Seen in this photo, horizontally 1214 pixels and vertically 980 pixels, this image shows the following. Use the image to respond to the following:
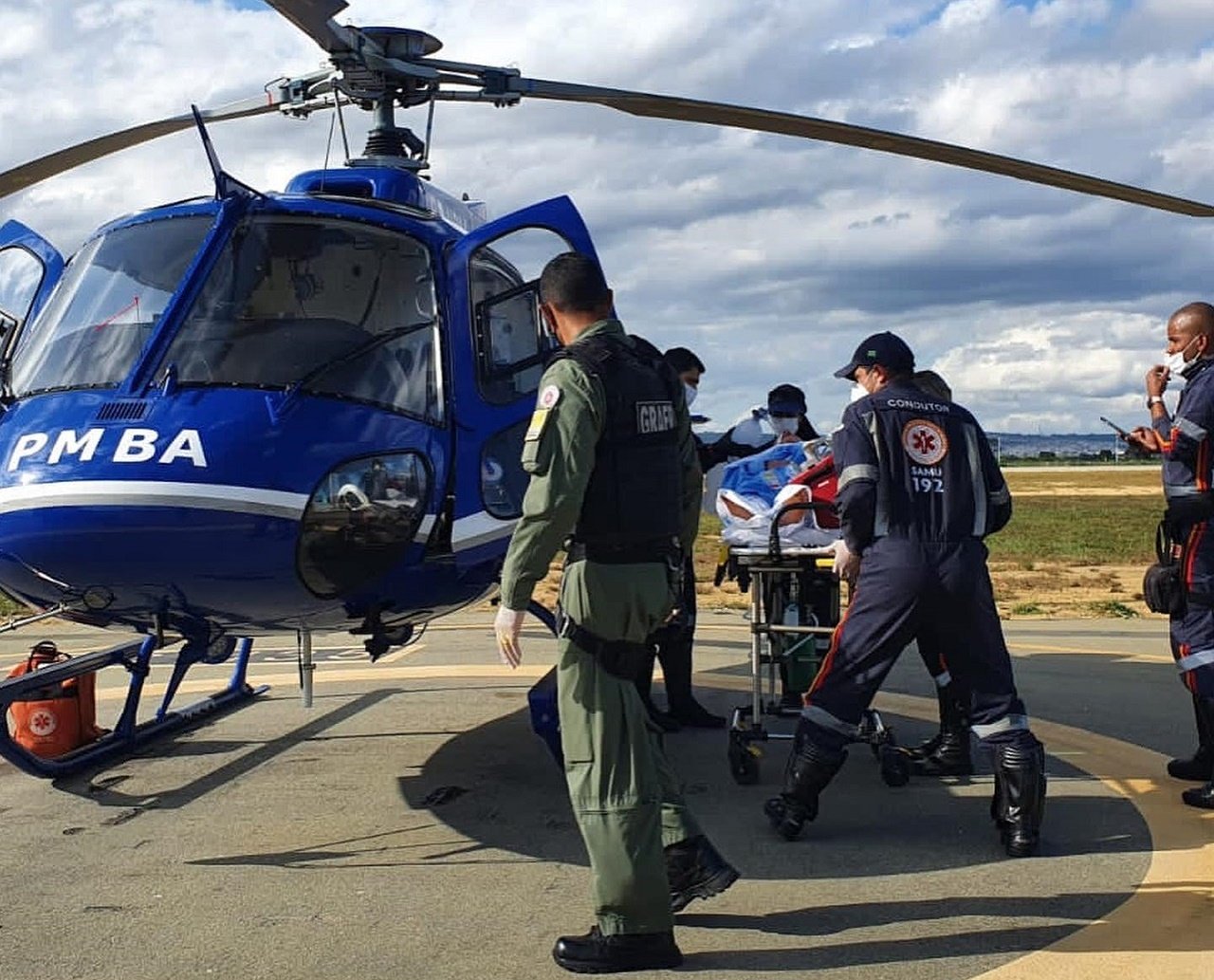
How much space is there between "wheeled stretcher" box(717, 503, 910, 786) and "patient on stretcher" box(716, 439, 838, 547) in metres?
0.08

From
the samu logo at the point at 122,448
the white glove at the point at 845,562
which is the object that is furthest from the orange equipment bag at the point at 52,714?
the white glove at the point at 845,562

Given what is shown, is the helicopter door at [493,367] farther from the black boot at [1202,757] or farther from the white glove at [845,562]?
the black boot at [1202,757]

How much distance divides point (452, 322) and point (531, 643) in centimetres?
594

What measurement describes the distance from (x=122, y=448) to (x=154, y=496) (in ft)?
0.81

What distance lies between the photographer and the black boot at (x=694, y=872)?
416cm

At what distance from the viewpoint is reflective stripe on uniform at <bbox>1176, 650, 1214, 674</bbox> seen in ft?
18.3

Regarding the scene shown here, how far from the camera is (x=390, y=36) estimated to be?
6934mm

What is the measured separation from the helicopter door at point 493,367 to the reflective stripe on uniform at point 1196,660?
3.01 m

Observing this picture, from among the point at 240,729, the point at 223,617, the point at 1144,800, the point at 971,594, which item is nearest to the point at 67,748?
the point at 240,729

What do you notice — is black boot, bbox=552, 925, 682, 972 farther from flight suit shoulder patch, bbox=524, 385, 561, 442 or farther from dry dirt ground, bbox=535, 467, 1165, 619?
dry dirt ground, bbox=535, 467, 1165, 619

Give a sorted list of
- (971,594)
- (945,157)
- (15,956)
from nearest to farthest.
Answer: (15,956) < (971,594) < (945,157)

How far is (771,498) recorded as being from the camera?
6.50m

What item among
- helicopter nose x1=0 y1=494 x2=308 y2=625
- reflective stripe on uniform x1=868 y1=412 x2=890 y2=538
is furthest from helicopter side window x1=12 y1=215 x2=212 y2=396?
reflective stripe on uniform x1=868 y1=412 x2=890 y2=538

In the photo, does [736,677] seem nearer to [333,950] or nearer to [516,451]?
[516,451]
